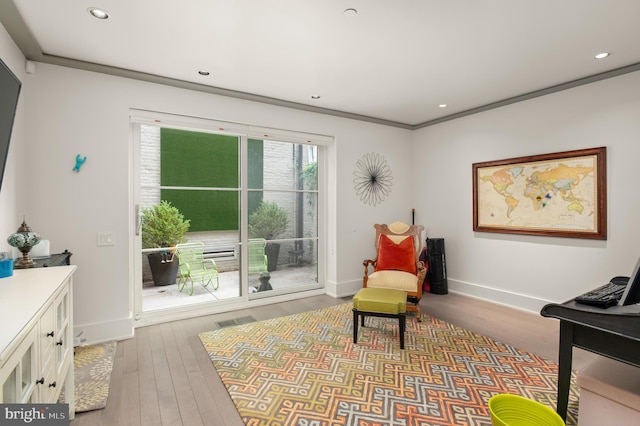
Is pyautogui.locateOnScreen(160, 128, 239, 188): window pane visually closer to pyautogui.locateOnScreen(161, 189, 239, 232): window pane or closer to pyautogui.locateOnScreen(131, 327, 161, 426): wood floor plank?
pyautogui.locateOnScreen(161, 189, 239, 232): window pane

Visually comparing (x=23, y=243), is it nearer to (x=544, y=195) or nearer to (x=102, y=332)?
(x=102, y=332)

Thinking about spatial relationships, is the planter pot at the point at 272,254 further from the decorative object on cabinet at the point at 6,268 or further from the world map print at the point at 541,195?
the world map print at the point at 541,195

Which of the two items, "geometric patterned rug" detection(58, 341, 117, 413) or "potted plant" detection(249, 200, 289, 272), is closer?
"geometric patterned rug" detection(58, 341, 117, 413)

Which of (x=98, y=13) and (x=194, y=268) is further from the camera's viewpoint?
(x=194, y=268)

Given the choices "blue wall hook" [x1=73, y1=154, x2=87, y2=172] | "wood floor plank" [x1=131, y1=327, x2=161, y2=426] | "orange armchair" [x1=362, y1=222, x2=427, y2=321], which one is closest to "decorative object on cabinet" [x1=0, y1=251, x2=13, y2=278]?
"wood floor plank" [x1=131, y1=327, x2=161, y2=426]

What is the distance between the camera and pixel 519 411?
181cm

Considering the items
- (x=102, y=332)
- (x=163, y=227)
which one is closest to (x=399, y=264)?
(x=163, y=227)

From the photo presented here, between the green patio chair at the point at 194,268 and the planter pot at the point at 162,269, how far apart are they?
0.22 metres

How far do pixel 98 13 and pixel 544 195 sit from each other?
15.7 feet

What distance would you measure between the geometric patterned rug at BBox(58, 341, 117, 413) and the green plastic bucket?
2532 mm

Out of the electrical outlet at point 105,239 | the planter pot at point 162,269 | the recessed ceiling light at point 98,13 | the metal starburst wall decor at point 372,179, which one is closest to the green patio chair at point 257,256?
the planter pot at point 162,269

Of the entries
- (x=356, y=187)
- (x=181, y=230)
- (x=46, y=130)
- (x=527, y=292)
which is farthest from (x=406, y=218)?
(x=46, y=130)

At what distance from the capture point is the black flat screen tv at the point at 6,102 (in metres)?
1.82

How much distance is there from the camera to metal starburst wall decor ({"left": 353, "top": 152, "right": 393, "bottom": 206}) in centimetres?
491
